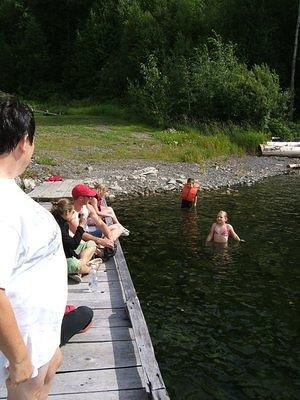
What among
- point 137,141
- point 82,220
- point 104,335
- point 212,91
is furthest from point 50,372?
point 212,91

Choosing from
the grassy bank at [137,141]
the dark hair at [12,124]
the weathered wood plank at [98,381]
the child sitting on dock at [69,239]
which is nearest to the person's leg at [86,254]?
the child sitting on dock at [69,239]

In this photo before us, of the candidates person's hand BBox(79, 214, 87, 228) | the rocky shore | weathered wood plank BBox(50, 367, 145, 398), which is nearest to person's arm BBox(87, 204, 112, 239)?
person's hand BBox(79, 214, 87, 228)

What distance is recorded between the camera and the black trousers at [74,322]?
17.6ft

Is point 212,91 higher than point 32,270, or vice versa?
point 212,91

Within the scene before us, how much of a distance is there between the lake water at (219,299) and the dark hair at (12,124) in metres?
4.41

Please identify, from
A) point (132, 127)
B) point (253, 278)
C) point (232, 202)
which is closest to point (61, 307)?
point (253, 278)

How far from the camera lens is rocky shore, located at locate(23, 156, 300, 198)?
64.7 ft

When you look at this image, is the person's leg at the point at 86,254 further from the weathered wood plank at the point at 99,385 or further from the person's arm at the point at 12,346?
the person's arm at the point at 12,346

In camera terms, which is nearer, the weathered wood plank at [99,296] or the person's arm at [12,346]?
the person's arm at [12,346]

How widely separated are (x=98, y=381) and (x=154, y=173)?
17576 mm

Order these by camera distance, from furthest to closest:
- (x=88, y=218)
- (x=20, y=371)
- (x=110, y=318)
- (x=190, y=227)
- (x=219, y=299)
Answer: (x=190, y=227), (x=88, y=218), (x=219, y=299), (x=110, y=318), (x=20, y=371)

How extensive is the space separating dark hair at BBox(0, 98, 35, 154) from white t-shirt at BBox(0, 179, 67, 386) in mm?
206

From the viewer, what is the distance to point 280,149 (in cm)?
2973

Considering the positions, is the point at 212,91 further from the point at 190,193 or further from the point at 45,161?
the point at 190,193
